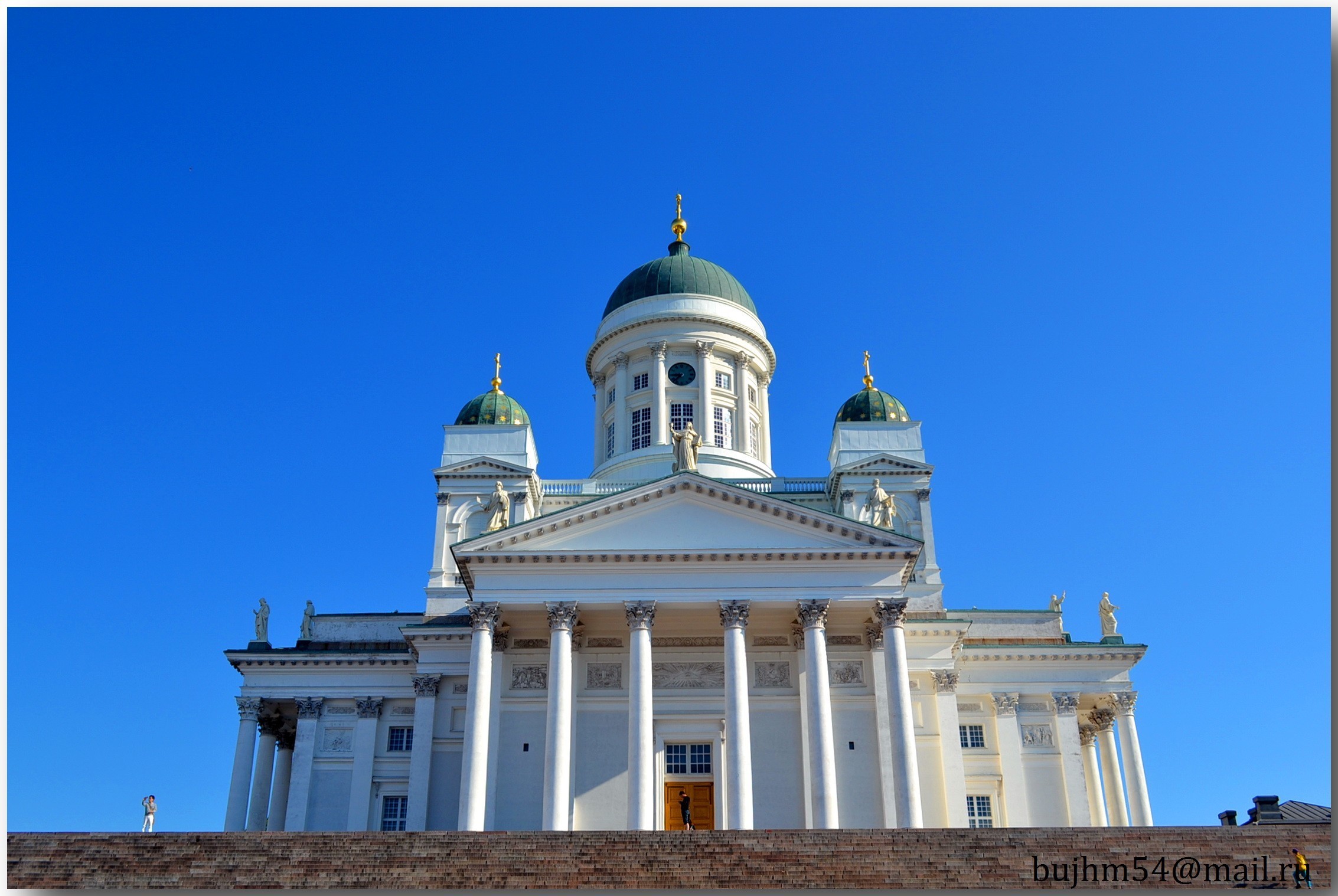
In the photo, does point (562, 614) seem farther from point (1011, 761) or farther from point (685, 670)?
point (1011, 761)

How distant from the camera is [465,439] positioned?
4388 cm

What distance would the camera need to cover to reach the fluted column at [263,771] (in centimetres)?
3962

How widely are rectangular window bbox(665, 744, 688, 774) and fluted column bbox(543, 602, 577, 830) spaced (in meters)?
2.95

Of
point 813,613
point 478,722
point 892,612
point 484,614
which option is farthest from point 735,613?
point 478,722

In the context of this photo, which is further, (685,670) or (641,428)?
(641,428)

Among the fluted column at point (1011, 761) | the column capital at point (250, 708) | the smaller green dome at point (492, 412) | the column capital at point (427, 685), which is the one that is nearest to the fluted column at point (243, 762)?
the column capital at point (250, 708)

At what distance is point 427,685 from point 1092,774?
23172mm

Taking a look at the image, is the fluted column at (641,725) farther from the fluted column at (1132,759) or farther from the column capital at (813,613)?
the fluted column at (1132,759)

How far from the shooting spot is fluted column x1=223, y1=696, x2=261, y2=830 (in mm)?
38281

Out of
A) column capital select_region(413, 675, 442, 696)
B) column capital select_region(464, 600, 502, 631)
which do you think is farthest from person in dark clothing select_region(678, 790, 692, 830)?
column capital select_region(413, 675, 442, 696)

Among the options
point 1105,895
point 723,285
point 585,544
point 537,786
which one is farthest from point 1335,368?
point 723,285

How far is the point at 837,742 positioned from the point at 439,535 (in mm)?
16562

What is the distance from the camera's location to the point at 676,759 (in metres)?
32.9

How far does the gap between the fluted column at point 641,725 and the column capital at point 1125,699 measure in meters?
17.1
